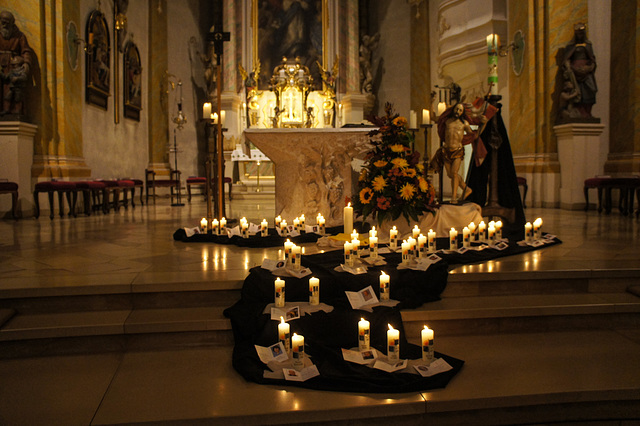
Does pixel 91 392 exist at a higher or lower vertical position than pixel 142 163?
lower

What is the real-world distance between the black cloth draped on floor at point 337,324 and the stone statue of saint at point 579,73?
7.33 metres

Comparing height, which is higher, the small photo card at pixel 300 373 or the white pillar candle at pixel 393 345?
the white pillar candle at pixel 393 345

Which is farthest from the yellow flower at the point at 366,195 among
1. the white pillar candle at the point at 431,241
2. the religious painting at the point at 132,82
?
the religious painting at the point at 132,82

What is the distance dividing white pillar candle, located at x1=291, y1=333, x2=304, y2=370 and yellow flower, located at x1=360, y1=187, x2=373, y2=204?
2.78m

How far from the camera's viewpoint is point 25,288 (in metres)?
3.24

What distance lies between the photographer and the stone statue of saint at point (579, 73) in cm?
916

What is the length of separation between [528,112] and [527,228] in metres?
5.93

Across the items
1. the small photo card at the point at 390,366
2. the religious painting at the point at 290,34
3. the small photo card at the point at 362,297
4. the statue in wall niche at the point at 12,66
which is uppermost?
the religious painting at the point at 290,34

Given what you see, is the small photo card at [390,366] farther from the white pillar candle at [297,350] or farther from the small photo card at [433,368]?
the white pillar candle at [297,350]

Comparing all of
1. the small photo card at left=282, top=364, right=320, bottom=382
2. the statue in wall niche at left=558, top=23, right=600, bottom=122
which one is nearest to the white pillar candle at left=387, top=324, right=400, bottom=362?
the small photo card at left=282, top=364, right=320, bottom=382

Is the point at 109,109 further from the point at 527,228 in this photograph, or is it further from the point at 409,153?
the point at 527,228

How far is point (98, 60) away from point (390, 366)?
10177 millimetres

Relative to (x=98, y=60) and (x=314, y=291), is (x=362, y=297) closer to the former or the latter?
(x=314, y=291)

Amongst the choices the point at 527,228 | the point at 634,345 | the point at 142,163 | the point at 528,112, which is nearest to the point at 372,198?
the point at 527,228
